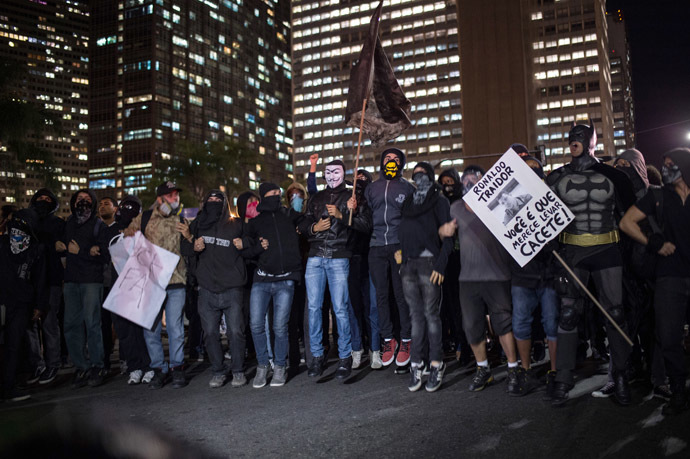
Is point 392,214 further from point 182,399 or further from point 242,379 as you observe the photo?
point 182,399

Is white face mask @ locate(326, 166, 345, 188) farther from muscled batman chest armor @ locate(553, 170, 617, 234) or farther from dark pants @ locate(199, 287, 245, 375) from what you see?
muscled batman chest armor @ locate(553, 170, 617, 234)

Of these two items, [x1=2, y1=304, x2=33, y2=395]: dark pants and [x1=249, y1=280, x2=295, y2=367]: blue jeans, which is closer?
[x1=2, y1=304, x2=33, y2=395]: dark pants

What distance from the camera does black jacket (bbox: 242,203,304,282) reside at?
6770mm

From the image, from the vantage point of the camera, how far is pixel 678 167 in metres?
4.96

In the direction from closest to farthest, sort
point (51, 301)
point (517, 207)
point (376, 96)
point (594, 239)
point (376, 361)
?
point (594, 239)
point (517, 207)
point (376, 361)
point (51, 301)
point (376, 96)

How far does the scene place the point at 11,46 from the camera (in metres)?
175

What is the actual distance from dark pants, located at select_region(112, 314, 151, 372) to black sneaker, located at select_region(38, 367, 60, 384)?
1.13 m

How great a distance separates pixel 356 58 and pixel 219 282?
15158cm

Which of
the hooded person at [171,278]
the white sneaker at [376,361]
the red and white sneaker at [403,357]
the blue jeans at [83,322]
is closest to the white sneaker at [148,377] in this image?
the hooded person at [171,278]

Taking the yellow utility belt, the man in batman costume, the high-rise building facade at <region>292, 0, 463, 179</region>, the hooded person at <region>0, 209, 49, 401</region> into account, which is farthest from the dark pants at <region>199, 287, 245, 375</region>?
the high-rise building facade at <region>292, 0, 463, 179</region>

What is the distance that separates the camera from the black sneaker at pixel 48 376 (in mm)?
7500

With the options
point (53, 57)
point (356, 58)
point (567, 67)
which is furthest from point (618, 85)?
point (53, 57)

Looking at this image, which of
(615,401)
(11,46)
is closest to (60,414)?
(615,401)

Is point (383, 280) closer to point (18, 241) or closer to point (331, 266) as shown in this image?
point (331, 266)
